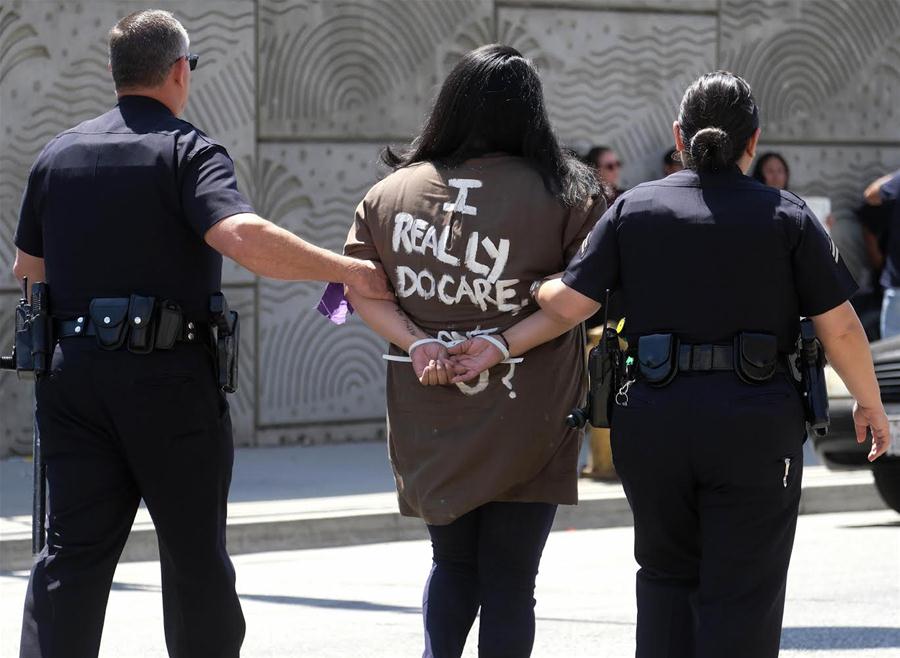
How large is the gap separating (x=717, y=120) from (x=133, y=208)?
4.98 feet

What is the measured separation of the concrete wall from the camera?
10422 mm

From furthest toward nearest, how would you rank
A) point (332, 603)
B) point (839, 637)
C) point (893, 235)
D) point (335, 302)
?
point (893, 235) < point (332, 603) < point (839, 637) < point (335, 302)

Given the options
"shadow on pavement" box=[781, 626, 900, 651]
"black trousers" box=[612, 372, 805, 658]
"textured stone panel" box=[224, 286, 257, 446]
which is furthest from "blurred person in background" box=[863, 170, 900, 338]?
"black trousers" box=[612, 372, 805, 658]

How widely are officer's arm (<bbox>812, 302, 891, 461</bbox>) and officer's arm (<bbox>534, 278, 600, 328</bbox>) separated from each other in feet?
1.92

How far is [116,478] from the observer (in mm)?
4348

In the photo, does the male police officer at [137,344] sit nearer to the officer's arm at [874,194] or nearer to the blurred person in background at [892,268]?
the blurred person in background at [892,268]

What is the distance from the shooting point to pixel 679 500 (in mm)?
4184

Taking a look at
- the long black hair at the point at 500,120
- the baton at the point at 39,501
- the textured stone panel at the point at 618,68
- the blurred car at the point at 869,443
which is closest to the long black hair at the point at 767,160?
the textured stone panel at the point at 618,68

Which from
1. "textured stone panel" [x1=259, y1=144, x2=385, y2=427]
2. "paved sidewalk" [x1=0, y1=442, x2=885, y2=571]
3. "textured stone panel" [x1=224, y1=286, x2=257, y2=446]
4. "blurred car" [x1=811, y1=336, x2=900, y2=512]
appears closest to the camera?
"blurred car" [x1=811, y1=336, x2=900, y2=512]

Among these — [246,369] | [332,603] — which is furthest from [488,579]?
[246,369]

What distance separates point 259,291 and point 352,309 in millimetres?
6343

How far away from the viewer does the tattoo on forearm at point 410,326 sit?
14.5 feet

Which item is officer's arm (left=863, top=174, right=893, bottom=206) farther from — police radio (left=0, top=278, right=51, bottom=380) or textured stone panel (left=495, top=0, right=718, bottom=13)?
police radio (left=0, top=278, right=51, bottom=380)

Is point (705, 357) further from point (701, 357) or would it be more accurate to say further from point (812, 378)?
point (812, 378)
